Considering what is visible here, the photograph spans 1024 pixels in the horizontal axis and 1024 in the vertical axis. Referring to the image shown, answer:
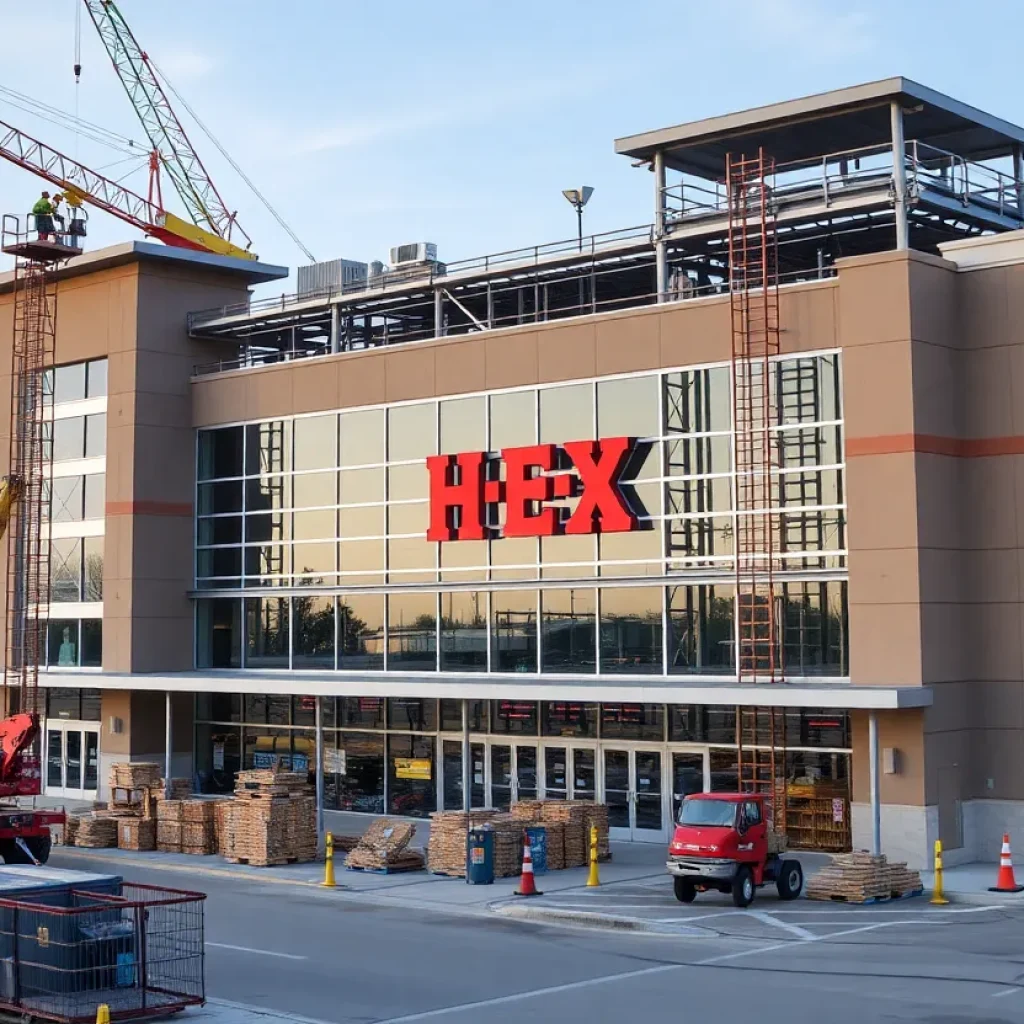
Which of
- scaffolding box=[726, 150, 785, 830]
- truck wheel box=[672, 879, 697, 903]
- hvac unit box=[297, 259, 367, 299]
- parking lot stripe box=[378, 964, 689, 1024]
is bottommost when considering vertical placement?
parking lot stripe box=[378, 964, 689, 1024]

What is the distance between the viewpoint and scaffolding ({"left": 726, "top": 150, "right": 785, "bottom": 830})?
31.8 metres

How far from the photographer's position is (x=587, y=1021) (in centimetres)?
1672

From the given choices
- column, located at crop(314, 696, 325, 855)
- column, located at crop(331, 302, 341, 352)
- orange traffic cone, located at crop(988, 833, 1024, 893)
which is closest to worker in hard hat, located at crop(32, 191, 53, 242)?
column, located at crop(331, 302, 341, 352)

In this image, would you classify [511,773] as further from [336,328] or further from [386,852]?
[336,328]

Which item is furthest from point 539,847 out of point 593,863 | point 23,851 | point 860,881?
point 23,851

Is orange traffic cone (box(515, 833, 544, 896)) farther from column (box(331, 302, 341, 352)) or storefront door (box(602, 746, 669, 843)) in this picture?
column (box(331, 302, 341, 352))

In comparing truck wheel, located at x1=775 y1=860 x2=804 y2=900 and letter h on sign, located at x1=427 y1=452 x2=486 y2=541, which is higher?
letter h on sign, located at x1=427 y1=452 x2=486 y2=541

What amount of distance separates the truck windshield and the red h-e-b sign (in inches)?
380

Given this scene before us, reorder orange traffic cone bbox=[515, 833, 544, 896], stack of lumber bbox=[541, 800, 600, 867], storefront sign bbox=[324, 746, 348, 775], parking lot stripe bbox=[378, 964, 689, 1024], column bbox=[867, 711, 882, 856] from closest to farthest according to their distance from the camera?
parking lot stripe bbox=[378, 964, 689, 1024]
orange traffic cone bbox=[515, 833, 544, 896]
column bbox=[867, 711, 882, 856]
stack of lumber bbox=[541, 800, 600, 867]
storefront sign bbox=[324, 746, 348, 775]

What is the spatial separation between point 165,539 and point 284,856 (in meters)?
14.7

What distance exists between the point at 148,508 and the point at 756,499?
1880 cm

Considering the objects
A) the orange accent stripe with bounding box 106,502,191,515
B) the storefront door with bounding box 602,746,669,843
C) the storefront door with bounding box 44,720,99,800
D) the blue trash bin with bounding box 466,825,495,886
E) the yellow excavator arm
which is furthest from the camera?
the storefront door with bounding box 44,720,99,800

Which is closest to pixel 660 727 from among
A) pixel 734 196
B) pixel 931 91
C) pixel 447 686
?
pixel 447 686

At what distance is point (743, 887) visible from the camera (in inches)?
977
